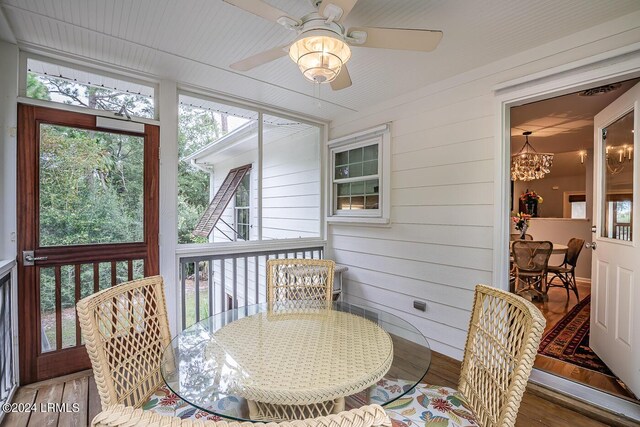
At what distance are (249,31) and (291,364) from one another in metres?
2.12

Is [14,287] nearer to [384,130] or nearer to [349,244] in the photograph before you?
[349,244]

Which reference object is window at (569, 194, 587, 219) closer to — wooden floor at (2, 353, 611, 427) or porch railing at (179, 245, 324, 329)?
wooden floor at (2, 353, 611, 427)

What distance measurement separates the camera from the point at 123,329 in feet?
4.65

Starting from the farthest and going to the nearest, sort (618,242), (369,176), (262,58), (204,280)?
1. (369,176)
2. (204,280)
3. (618,242)
4. (262,58)

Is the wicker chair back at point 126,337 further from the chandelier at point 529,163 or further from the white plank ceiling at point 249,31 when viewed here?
the chandelier at point 529,163

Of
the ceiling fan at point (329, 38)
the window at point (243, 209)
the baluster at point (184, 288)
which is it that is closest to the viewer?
the ceiling fan at point (329, 38)

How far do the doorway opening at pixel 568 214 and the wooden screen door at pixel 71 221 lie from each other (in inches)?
129

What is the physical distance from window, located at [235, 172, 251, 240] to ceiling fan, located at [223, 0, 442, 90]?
2.70 m

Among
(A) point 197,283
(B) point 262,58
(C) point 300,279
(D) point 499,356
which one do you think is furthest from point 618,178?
(A) point 197,283

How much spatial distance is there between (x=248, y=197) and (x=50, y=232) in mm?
2310

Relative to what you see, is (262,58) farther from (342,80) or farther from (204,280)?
(204,280)

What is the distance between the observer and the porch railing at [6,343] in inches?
76.6

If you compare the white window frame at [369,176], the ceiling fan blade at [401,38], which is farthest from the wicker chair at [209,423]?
the white window frame at [369,176]

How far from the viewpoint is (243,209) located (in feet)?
14.0
